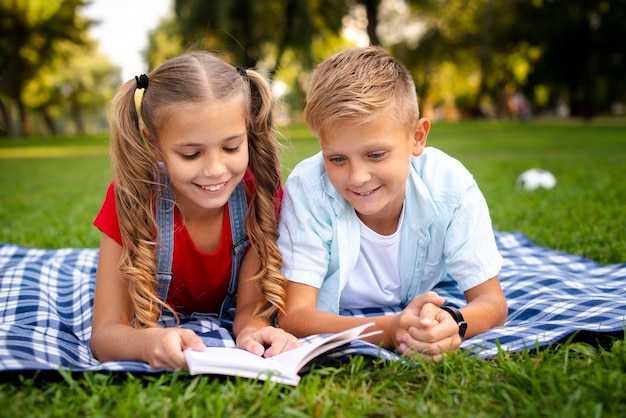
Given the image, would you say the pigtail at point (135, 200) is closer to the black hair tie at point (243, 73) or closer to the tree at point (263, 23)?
the black hair tie at point (243, 73)

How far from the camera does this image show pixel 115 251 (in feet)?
7.61

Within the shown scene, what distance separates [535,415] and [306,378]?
0.67m

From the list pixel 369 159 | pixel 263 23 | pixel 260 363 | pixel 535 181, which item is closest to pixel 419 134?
pixel 369 159

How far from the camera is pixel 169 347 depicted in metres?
1.84

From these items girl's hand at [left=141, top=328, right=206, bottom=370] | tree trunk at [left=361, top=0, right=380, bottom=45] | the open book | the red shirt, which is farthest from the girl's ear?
tree trunk at [left=361, top=0, right=380, bottom=45]

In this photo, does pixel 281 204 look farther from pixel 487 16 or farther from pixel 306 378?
pixel 487 16

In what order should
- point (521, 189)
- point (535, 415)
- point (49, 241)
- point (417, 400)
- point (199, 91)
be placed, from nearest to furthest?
1. point (535, 415)
2. point (417, 400)
3. point (199, 91)
4. point (49, 241)
5. point (521, 189)

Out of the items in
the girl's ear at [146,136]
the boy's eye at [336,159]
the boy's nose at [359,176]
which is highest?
the girl's ear at [146,136]

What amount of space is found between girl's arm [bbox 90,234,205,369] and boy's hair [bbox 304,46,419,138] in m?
0.94

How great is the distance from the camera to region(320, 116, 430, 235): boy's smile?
2152 millimetres

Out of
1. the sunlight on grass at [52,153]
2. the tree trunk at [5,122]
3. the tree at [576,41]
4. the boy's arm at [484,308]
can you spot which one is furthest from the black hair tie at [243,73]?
the tree trunk at [5,122]

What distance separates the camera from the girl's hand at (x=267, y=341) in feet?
6.75

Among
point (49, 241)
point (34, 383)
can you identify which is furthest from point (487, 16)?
point (34, 383)

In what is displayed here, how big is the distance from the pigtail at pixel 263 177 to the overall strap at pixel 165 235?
32 centimetres
